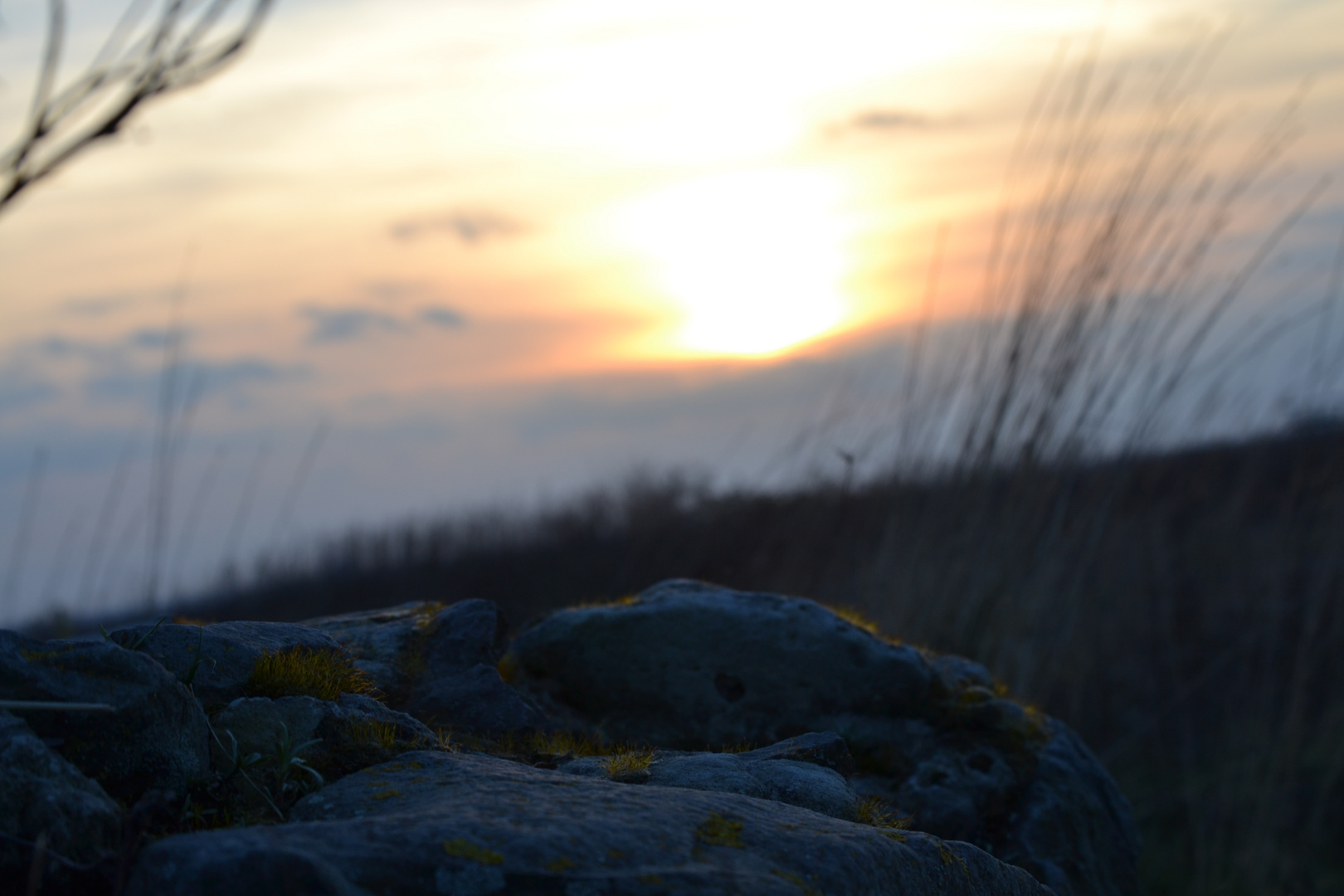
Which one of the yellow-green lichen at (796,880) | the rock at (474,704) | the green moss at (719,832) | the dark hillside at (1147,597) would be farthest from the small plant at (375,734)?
the dark hillside at (1147,597)

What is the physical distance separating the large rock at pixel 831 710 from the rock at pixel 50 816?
1.32m

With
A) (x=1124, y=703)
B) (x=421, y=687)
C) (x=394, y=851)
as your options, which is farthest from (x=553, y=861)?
(x=1124, y=703)

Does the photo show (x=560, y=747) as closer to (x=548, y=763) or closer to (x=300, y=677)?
(x=548, y=763)

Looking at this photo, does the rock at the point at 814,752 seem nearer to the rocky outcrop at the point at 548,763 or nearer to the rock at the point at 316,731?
the rocky outcrop at the point at 548,763

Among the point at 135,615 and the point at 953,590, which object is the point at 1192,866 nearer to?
the point at 953,590

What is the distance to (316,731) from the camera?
1574mm

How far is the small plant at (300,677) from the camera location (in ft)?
5.41

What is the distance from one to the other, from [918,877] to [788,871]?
27cm

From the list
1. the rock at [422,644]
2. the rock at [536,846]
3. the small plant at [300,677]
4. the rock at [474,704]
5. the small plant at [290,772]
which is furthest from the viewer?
the rock at [422,644]

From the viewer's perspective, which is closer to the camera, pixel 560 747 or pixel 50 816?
pixel 50 816

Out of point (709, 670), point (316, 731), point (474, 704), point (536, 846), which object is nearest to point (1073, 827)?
point (709, 670)

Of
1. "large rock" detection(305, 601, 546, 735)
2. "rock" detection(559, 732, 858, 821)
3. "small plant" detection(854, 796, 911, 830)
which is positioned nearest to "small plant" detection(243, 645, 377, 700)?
"large rock" detection(305, 601, 546, 735)

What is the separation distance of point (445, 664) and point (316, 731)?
0.69 metres

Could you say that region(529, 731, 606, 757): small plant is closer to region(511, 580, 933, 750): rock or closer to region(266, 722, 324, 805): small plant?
region(511, 580, 933, 750): rock
